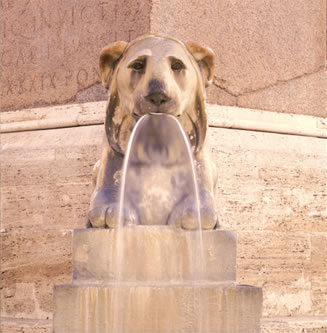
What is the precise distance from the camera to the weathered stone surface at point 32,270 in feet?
18.0

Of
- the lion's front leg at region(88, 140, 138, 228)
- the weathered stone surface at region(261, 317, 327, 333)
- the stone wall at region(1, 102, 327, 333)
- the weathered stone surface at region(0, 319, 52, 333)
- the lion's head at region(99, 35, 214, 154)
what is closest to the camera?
the lion's front leg at region(88, 140, 138, 228)

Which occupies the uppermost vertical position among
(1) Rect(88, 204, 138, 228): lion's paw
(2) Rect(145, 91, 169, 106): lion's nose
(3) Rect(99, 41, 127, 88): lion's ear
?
(3) Rect(99, 41, 127, 88): lion's ear

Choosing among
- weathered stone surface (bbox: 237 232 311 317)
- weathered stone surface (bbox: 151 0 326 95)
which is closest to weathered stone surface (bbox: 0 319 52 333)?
weathered stone surface (bbox: 237 232 311 317)

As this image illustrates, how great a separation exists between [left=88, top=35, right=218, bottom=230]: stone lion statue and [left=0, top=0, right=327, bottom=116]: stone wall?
1.44m

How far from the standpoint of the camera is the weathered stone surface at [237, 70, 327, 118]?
588cm

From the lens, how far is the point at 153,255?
3.63m

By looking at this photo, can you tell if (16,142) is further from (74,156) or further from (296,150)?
(296,150)

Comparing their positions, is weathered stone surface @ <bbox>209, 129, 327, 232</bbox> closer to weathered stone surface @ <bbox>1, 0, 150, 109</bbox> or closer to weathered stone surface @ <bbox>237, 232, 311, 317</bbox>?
weathered stone surface @ <bbox>237, 232, 311, 317</bbox>

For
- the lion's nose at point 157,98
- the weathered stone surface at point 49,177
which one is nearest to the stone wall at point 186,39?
the weathered stone surface at point 49,177

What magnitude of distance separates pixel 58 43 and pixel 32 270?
1609 mm

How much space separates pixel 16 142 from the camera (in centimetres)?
597

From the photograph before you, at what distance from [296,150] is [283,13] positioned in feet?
3.32

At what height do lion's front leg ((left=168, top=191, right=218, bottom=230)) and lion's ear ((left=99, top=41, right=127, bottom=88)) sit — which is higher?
lion's ear ((left=99, top=41, right=127, bottom=88))

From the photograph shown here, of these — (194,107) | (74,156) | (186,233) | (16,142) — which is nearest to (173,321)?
(186,233)
